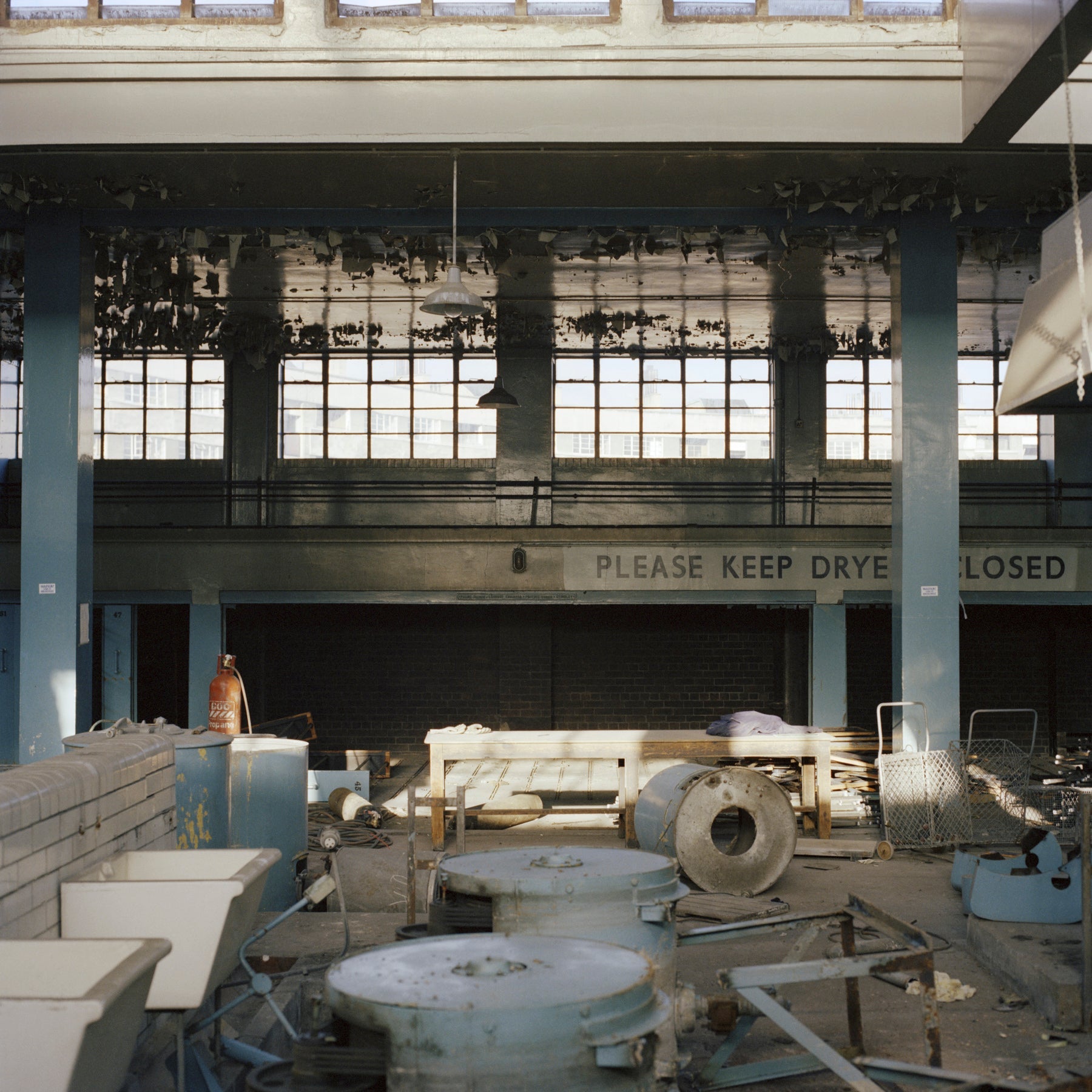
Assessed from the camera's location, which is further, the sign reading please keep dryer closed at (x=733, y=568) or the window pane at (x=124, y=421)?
the window pane at (x=124, y=421)

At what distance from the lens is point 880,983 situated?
23.6ft

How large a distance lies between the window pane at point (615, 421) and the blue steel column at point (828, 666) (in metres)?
5.42

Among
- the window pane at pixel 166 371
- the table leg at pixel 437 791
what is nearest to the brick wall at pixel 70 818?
the table leg at pixel 437 791

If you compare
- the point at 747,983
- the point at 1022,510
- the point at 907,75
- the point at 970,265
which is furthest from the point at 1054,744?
the point at 747,983

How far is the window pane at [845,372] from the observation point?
20.6m

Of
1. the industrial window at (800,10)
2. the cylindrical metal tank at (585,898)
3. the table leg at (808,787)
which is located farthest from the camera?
the table leg at (808,787)

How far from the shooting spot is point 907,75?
10.1 m

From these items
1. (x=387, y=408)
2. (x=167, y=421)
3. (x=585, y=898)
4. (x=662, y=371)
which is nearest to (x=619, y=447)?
(x=662, y=371)

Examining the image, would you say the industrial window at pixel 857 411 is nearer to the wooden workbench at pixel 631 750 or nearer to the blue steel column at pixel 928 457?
the blue steel column at pixel 928 457

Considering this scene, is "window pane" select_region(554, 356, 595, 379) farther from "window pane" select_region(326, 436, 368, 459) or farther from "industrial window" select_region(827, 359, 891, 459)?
"industrial window" select_region(827, 359, 891, 459)

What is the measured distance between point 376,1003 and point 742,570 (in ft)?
44.2

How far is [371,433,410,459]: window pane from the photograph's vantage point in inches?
811

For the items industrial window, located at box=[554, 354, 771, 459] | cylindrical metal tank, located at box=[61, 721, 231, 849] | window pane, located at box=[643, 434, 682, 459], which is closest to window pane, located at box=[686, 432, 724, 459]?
industrial window, located at box=[554, 354, 771, 459]

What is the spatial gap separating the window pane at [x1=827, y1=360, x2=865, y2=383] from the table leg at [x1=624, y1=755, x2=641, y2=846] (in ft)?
37.3
